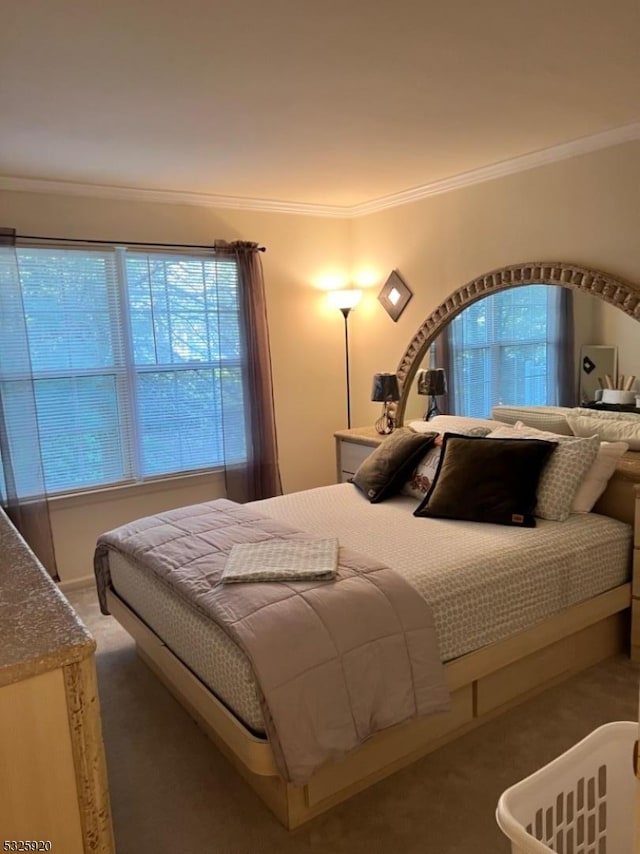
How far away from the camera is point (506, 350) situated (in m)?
3.68

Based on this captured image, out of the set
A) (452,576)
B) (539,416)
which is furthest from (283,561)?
(539,416)

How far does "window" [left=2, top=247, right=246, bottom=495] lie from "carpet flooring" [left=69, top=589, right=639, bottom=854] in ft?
5.41

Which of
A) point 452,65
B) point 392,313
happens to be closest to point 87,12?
point 452,65

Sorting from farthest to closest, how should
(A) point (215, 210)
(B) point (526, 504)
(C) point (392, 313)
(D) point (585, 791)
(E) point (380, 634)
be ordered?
(C) point (392, 313) < (A) point (215, 210) < (B) point (526, 504) < (E) point (380, 634) < (D) point (585, 791)

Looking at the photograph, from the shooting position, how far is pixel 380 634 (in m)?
1.97

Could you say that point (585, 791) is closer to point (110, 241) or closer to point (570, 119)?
point (570, 119)

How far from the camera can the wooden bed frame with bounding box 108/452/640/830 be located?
1.94 meters

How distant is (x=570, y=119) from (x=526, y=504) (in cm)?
175

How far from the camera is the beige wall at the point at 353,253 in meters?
3.16

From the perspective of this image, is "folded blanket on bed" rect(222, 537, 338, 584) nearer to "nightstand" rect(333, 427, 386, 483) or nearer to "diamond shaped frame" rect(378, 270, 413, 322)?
"nightstand" rect(333, 427, 386, 483)

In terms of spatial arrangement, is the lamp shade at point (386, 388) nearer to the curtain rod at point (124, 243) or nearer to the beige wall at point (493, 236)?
the beige wall at point (493, 236)

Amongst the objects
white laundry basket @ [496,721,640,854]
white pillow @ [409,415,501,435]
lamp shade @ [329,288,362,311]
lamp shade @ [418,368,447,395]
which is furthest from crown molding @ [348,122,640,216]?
white laundry basket @ [496,721,640,854]

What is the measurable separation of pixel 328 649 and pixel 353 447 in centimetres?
252

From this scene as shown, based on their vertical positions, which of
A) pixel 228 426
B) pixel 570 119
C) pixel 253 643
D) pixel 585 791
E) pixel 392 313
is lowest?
pixel 585 791
